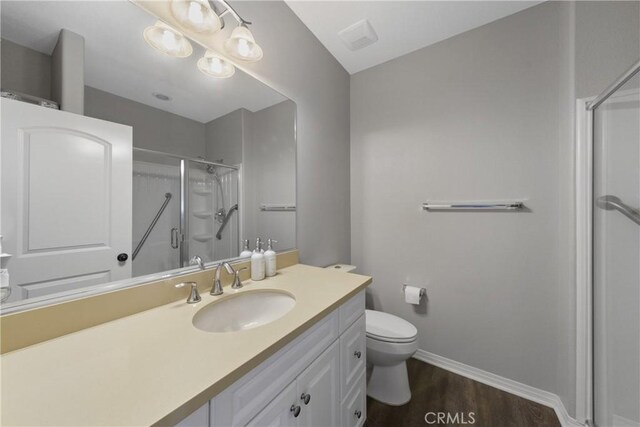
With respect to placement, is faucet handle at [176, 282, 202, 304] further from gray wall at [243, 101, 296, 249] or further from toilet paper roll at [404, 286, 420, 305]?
toilet paper roll at [404, 286, 420, 305]

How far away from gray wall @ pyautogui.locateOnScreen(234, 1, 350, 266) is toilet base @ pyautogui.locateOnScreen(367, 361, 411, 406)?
80cm

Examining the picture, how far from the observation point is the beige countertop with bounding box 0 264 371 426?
406 millimetres

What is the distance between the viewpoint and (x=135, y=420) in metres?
0.39

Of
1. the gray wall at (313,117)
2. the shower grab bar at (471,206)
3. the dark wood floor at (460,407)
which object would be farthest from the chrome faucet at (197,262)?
the shower grab bar at (471,206)

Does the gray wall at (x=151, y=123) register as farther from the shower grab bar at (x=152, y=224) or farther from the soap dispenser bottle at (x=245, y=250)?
the soap dispenser bottle at (x=245, y=250)

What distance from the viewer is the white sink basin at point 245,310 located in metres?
0.89

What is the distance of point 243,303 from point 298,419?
0.46 meters

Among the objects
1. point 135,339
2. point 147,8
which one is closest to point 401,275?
point 135,339

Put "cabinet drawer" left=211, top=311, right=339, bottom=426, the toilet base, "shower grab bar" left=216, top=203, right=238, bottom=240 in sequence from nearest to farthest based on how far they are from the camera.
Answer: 1. "cabinet drawer" left=211, top=311, right=339, bottom=426
2. "shower grab bar" left=216, top=203, right=238, bottom=240
3. the toilet base

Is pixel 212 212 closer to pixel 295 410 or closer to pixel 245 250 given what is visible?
pixel 245 250

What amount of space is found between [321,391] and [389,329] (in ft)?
2.38

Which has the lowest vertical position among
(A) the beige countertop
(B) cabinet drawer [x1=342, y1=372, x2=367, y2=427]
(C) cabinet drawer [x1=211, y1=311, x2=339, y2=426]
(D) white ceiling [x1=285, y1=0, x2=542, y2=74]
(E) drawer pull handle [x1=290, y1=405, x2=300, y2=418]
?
(B) cabinet drawer [x1=342, y1=372, x2=367, y2=427]

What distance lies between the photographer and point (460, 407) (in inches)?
53.7

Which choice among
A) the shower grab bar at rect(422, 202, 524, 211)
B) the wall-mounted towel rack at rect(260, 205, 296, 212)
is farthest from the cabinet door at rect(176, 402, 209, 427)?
the shower grab bar at rect(422, 202, 524, 211)
